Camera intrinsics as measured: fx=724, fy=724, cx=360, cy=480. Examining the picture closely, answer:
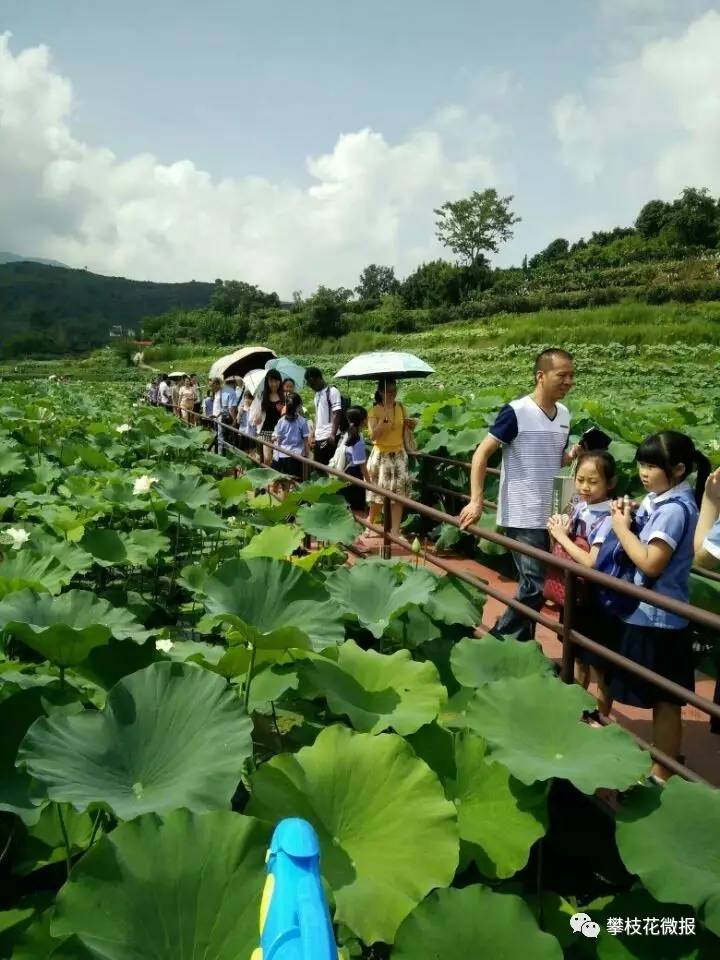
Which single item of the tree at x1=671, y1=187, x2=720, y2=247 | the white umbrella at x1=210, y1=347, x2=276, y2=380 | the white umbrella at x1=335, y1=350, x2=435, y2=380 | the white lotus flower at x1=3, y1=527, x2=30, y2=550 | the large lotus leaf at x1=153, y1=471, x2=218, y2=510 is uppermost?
the tree at x1=671, y1=187, x2=720, y2=247

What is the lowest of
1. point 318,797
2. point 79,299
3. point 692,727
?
point 692,727

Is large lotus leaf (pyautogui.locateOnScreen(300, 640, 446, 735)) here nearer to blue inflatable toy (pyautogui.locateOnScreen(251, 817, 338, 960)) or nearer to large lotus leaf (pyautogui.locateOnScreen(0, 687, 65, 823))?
large lotus leaf (pyautogui.locateOnScreen(0, 687, 65, 823))

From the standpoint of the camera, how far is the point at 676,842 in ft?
4.23

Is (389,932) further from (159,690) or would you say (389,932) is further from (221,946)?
(159,690)

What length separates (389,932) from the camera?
45.8 inches

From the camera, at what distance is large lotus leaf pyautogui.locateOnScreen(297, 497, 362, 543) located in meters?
3.35

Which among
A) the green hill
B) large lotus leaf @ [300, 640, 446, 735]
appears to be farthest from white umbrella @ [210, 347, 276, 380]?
the green hill

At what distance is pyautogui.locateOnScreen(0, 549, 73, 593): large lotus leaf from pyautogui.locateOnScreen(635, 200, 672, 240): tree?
63292 mm

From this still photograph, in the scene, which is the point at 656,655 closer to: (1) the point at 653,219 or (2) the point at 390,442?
(2) the point at 390,442

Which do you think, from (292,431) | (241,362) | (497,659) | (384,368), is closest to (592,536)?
(497,659)

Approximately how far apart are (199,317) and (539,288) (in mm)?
38930

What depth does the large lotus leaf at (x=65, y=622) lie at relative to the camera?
157 cm

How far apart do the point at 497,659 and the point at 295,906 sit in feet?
4.46

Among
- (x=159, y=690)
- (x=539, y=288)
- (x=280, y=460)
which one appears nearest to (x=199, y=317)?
(x=539, y=288)
